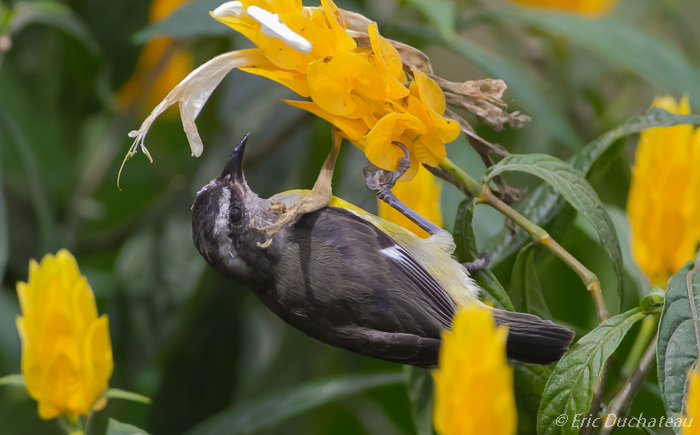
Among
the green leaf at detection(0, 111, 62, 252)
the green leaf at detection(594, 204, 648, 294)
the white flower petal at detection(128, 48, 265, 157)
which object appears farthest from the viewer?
the green leaf at detection(0, 111, 62, 252)

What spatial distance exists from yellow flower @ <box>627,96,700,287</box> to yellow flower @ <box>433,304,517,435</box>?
0.32m

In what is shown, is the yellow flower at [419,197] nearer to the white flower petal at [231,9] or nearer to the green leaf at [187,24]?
the white flower petal at [231,9]

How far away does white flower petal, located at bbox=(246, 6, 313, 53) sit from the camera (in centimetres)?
38

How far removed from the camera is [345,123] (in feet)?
1.46

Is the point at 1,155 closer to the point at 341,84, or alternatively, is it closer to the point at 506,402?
the point at 341,84

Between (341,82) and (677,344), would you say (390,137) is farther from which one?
(677,344)

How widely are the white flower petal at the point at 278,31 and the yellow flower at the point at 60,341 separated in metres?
0.31

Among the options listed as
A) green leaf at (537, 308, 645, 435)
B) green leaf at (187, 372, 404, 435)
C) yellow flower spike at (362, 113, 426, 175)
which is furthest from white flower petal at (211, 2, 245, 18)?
green leaf at (187, 372, 404, 435)

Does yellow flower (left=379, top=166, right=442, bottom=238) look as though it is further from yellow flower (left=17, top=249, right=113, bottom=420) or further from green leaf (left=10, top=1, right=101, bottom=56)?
green leaf (left=10, top=1, right=101, bottom=56)

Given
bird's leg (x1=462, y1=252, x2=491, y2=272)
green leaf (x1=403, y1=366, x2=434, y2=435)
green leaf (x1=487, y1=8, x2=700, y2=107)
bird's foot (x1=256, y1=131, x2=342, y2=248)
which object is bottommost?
green leaf (x1=403, y1=366, x2=434, y2=435)

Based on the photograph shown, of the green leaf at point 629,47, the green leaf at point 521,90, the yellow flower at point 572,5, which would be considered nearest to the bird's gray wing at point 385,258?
the green leaf at point 521,90

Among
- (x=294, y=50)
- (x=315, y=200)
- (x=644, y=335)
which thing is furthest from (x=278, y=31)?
(x=644, y=335)

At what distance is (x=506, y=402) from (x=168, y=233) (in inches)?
43.2

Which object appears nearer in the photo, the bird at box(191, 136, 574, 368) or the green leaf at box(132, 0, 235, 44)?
the bird at box(191, 136, 574, 368)
